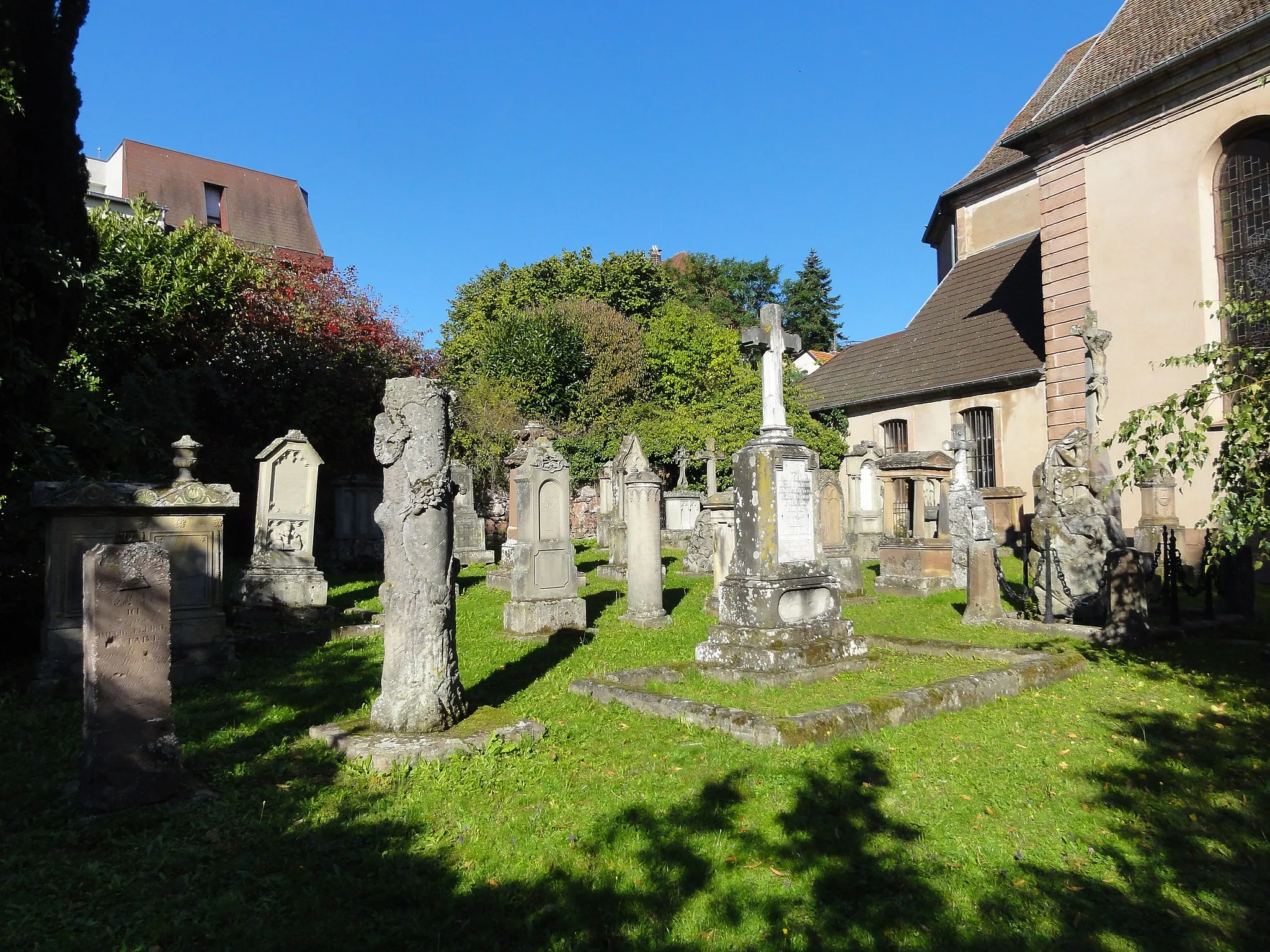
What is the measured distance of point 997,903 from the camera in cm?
330

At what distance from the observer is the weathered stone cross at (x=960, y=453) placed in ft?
42.6

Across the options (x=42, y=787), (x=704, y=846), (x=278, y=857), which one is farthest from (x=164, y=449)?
(x=704, y=846)

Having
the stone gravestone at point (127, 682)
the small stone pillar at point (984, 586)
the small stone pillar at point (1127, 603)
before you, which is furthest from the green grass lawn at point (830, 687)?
the stone gravestone at point (127, 682)

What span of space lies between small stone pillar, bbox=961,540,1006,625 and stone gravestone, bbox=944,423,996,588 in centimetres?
285

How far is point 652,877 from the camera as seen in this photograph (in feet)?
11.5

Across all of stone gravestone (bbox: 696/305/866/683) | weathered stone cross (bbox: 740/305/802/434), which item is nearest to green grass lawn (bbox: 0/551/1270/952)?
stone gravestone (bbox: 696/305/866/683)

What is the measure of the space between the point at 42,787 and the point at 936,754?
5351 millimetres

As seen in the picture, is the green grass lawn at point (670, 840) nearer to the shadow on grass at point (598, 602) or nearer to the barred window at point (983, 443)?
the shadow on grass at point (598, 602)

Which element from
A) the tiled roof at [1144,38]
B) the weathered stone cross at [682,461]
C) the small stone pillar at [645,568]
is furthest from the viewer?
→ the weathered stone cross at [682,461]

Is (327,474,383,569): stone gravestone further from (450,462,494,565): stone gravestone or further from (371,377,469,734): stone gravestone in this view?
(371,377,469,734): stone gravestone

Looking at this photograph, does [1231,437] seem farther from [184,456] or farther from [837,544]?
[184,456]

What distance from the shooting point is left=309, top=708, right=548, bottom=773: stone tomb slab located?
474 cm

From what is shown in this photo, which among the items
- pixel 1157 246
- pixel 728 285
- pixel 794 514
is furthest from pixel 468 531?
pixel 728 285

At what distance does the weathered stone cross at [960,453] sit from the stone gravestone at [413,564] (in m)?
10.3
